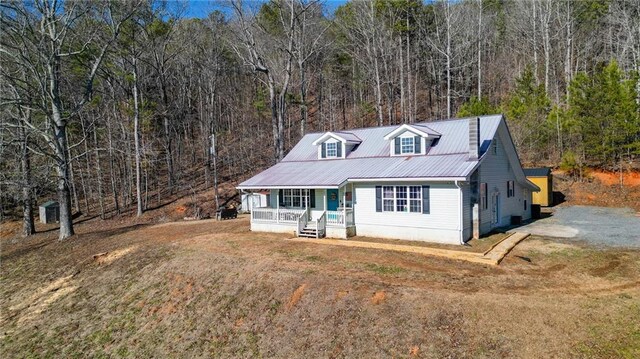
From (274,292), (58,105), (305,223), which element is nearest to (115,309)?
(274,292)

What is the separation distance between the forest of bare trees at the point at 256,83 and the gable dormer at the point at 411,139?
40.4 ft

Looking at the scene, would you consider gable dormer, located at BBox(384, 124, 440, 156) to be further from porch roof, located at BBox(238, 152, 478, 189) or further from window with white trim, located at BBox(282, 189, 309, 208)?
window with white trim, located at BBox(282, 189, 309, 208)

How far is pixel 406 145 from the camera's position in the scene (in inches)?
802

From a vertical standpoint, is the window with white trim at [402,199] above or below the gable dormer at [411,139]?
below

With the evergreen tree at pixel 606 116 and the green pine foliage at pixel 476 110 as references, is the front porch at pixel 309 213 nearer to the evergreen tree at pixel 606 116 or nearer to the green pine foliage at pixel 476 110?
the green pine foliage at pixel 476 110

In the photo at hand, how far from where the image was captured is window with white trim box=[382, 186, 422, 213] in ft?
56.4

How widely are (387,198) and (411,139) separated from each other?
4.14 m

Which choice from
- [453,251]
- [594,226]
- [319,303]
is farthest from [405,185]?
[594,226]

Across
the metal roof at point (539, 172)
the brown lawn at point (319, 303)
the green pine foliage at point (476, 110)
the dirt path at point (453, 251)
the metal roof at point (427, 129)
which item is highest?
the green pine foliage at point (476, 110)

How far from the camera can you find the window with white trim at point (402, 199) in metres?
17.2

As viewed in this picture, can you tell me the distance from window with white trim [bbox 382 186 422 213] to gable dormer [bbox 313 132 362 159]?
5427 mm

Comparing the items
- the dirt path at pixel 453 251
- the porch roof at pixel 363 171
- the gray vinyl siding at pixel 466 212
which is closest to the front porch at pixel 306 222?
the dirt path at pixel 453 251

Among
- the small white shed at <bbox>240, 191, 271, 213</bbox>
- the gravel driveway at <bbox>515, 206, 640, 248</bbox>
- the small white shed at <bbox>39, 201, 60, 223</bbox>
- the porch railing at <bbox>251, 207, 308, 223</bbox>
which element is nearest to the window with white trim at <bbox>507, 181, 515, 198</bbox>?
the gravel driveway at <bbox>515, 206, 640, 248</bbox>

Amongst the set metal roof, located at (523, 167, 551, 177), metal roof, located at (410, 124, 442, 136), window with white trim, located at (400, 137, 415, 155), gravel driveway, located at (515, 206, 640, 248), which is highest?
metal roof, located at (410, 124, 442, 136)
